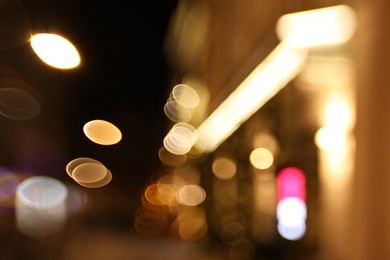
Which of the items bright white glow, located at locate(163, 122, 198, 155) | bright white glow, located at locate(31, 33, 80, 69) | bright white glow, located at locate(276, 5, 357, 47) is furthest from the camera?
bright white glow, located at locate(163, 122, 198, 155)

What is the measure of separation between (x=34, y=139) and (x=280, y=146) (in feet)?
8.41

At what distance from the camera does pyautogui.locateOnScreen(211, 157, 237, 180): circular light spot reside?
517 cm

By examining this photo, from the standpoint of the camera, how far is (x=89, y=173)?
1573mm

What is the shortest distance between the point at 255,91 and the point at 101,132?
85.9 inches

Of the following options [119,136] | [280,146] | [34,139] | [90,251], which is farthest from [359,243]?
[90,251]

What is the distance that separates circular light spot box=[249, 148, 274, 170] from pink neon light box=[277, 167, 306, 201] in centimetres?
20

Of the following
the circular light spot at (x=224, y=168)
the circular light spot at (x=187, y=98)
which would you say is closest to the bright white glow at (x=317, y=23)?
the circular light spot at (x=224, y=168)

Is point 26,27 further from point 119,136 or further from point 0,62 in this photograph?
point 119,136

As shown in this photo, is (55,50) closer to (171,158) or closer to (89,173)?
(89,173)

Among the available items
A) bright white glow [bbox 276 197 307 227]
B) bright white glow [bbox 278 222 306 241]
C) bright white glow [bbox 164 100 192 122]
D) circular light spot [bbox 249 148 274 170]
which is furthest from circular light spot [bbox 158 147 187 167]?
bright white glow [bbox 278 222 306 241]

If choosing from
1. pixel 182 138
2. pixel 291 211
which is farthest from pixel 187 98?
pixel 291 211

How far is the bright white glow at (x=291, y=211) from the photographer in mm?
4258

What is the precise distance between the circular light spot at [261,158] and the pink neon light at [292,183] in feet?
0.66

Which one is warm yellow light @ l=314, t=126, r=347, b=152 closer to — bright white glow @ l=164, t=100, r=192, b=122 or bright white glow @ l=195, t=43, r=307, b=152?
bright white glow @ l=195, t=43, r=307, b=152
